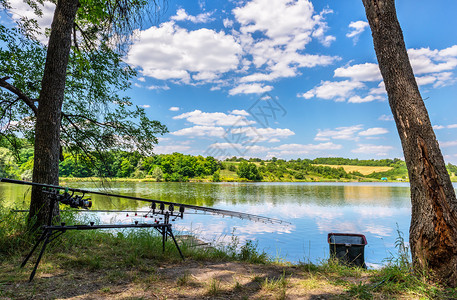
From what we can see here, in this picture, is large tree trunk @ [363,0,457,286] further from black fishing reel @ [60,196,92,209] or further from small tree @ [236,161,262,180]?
small tree @ [236,161,262,180]

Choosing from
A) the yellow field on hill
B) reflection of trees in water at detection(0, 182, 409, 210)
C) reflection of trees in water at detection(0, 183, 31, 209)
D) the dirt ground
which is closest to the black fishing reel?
the dirt ground

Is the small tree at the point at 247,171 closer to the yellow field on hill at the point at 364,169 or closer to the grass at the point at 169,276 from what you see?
the yellow field on hill at the point at 364,169

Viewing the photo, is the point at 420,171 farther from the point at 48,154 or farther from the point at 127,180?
the point at 127,180

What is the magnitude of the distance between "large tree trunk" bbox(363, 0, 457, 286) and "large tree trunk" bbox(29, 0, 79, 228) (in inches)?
194

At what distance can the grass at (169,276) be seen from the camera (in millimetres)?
2748

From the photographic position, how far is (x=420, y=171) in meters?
3.13

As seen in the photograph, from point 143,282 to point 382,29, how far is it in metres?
4.30

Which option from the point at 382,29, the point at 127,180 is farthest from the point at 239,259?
the point at 127,180

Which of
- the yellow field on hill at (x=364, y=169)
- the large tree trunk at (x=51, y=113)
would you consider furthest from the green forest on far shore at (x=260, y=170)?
the large tree trunk at (x=51, y=113)

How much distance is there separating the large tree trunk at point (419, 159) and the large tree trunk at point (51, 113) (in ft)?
16.2

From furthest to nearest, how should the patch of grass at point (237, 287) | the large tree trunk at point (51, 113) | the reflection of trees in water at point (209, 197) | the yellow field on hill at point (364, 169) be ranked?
the yellow field on hill at point (364, 169) → the reflection of trees in water at point (209, 197) → the large tree trunk at point (51, 113) → the patch of grass at point (237, 287)

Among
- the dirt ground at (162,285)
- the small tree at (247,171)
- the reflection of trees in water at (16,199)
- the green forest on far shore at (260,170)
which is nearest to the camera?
the dirt ground at (162,285)

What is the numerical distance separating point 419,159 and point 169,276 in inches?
131

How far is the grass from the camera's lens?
275cm
